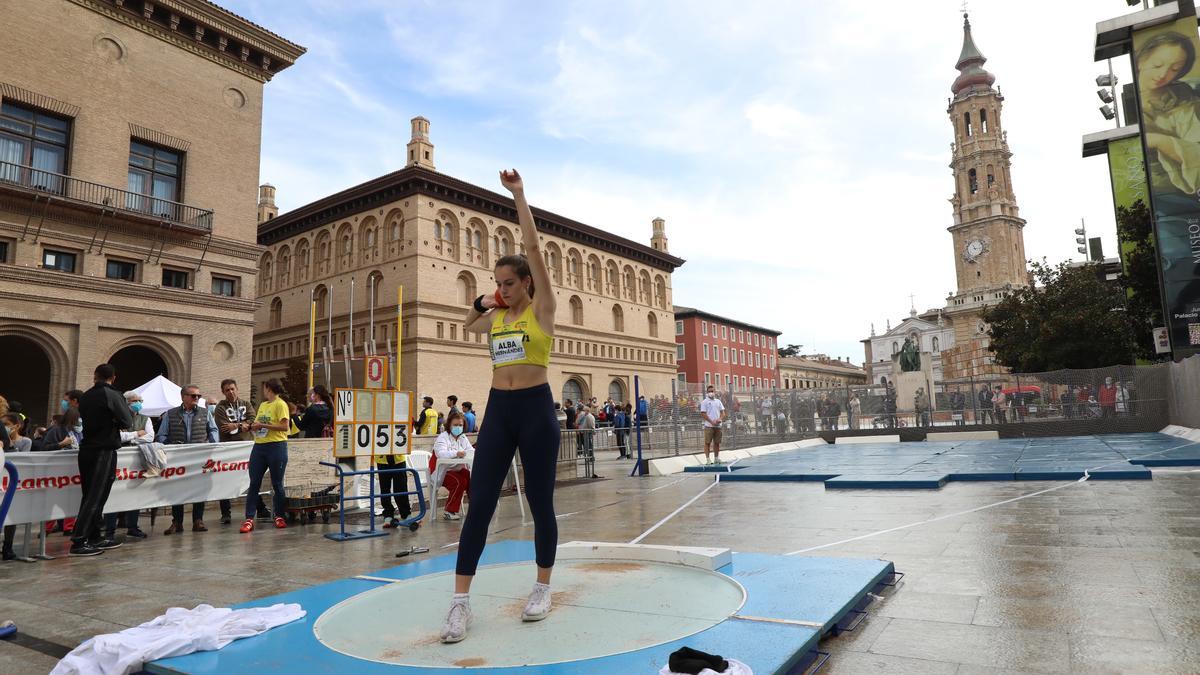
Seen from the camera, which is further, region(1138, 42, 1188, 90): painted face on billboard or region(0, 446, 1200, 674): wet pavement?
region(1138, 42, 1188, 90): painted face on billboard

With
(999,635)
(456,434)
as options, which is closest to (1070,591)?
(999,635)

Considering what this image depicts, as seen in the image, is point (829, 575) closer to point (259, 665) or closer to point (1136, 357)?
point (259, 665)

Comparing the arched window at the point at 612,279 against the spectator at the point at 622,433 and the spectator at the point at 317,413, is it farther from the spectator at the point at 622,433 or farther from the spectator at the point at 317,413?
the spectator at the point at 317,413

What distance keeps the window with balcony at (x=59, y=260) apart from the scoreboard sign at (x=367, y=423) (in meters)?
19.9

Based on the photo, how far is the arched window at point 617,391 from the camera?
170 ft

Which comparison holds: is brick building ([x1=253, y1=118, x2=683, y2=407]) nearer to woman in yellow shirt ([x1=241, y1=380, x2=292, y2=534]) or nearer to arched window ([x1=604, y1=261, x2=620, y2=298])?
arched window ([x1=604, y1=261, x2=620, y2=298])

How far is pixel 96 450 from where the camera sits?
7.26 metres

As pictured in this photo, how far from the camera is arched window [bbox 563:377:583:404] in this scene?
156 feet

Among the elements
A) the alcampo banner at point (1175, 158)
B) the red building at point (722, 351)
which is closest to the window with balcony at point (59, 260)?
the alcampo banner at point (1175, 158)

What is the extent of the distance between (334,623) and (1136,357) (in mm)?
35605

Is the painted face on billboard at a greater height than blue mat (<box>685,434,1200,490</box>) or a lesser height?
greater

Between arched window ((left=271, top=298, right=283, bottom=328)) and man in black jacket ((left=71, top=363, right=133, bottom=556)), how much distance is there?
142 feet

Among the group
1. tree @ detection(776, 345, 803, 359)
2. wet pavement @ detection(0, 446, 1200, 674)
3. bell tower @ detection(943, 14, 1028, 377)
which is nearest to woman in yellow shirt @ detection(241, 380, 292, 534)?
wet pavement @ detection(0, 446, 1200, 674)

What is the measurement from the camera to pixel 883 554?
5.36m
